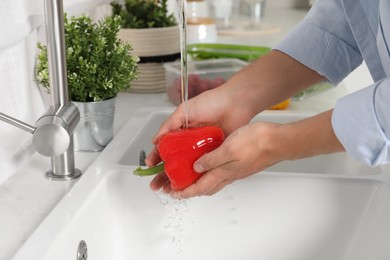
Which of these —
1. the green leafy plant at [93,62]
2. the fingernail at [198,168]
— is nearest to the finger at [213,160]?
the fingernail at [198,168]

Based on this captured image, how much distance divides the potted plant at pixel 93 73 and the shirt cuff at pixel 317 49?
0.27 meters

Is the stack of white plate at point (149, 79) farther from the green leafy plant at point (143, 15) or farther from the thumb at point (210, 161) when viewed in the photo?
the thumb at point (210, 161)

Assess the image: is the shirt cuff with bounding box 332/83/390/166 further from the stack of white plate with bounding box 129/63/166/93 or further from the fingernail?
the stack of white plate with bounding box 129/63/166/93

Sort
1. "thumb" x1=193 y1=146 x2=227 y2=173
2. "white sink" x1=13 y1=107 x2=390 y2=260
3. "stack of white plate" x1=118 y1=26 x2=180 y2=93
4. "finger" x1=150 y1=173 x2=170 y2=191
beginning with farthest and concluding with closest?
"stack of white plate" x1=118 y1=26 x2=180 y2=93 < "white sink" x1=13 y1=107 x2=390 y2=260 < "finger" x1=150 y1=173 x2=170 y2=191 < "thumb" x1=193 y1=146 x2=227 y2=173

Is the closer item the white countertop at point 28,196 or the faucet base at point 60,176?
the white countertop at point 28,196

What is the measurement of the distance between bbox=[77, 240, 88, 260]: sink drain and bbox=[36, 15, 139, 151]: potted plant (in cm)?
28

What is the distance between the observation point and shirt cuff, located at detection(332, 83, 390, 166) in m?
Answer: 0.72

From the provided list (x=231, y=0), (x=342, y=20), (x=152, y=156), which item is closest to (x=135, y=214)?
(x=152, y=156)

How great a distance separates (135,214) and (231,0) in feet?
6.26

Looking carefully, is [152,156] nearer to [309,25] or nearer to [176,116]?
[176,116]

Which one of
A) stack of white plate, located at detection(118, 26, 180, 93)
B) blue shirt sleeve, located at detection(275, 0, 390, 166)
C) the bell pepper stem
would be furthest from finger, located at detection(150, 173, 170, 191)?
stack of white plate, located at detection(118, 26, 180, 93)

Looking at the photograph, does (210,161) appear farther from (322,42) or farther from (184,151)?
(322,42)

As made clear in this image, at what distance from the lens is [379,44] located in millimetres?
886

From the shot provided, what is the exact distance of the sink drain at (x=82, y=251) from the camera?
2.86 feet
